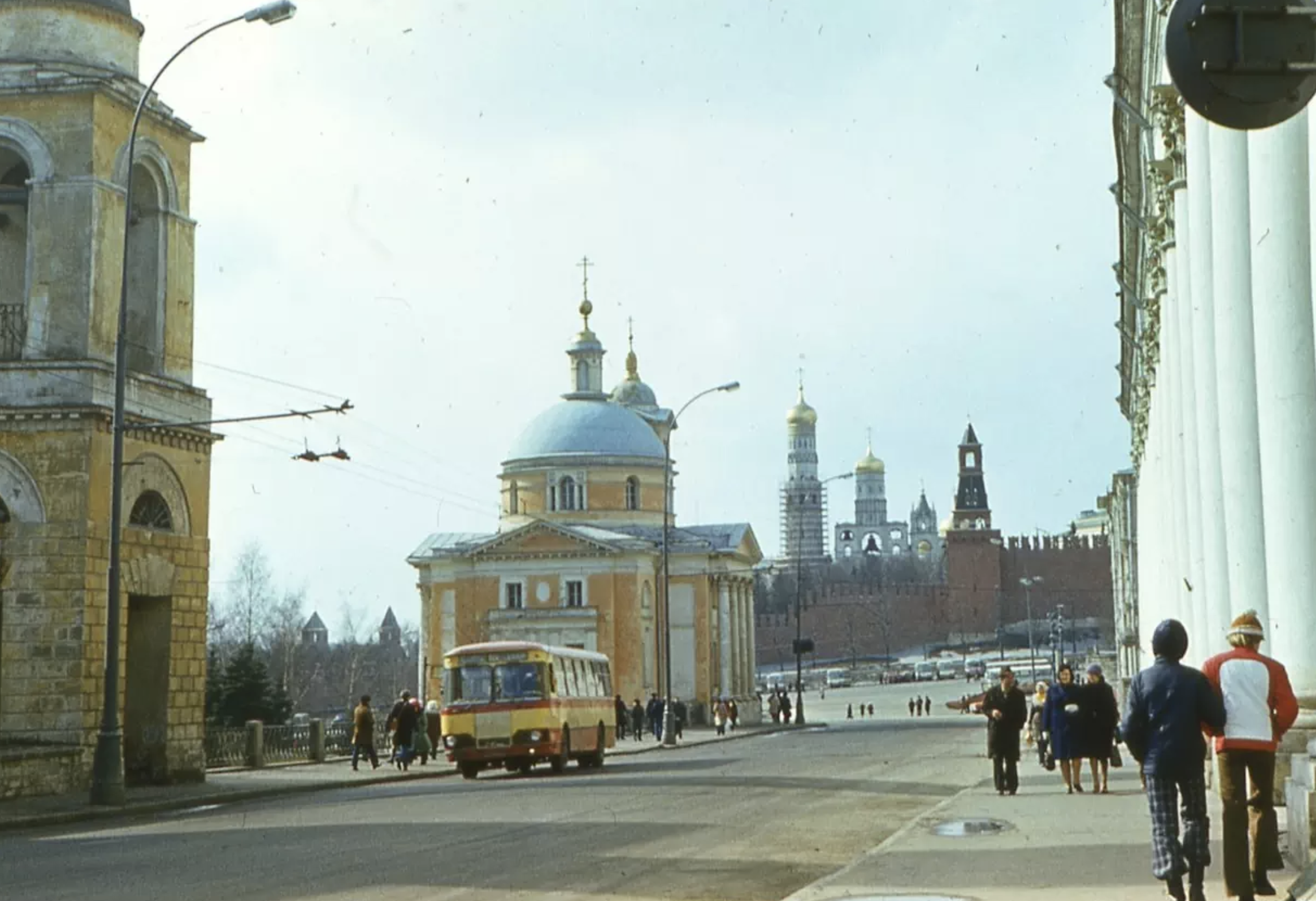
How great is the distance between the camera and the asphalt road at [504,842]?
45.1 feet

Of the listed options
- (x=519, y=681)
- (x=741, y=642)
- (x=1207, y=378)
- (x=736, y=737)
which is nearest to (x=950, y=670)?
(x=741, y=642)

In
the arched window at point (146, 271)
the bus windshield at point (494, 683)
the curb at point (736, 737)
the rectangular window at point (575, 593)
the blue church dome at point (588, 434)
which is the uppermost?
the blue church dome at point (588, 434)

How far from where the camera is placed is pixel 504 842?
17.8 metres

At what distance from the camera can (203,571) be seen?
33250 millimetres

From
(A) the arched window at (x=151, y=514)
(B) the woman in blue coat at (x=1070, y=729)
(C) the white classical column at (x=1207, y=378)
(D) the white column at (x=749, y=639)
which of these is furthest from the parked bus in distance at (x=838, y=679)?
(C) the white classical column at (x=1207, y=378)

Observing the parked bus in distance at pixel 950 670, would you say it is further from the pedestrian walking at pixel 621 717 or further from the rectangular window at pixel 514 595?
the pedestrian walking at pixel 621 717

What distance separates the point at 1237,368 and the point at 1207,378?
3833 millimetres

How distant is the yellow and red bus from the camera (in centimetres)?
3522

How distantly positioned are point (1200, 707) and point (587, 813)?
1135 centimetres

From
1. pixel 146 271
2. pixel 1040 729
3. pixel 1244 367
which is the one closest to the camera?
pixel 1244 367

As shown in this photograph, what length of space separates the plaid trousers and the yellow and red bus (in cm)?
2457

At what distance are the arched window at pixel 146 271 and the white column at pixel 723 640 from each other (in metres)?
66.9

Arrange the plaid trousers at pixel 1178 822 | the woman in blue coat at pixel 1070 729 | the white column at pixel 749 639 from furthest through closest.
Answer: the white column at pixel 749 639, the woman in blue coat at pixel 1070 729, the plaid trousers at pixel 1178 822

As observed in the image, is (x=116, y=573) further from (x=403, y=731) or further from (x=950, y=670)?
(x=950, y=670)
